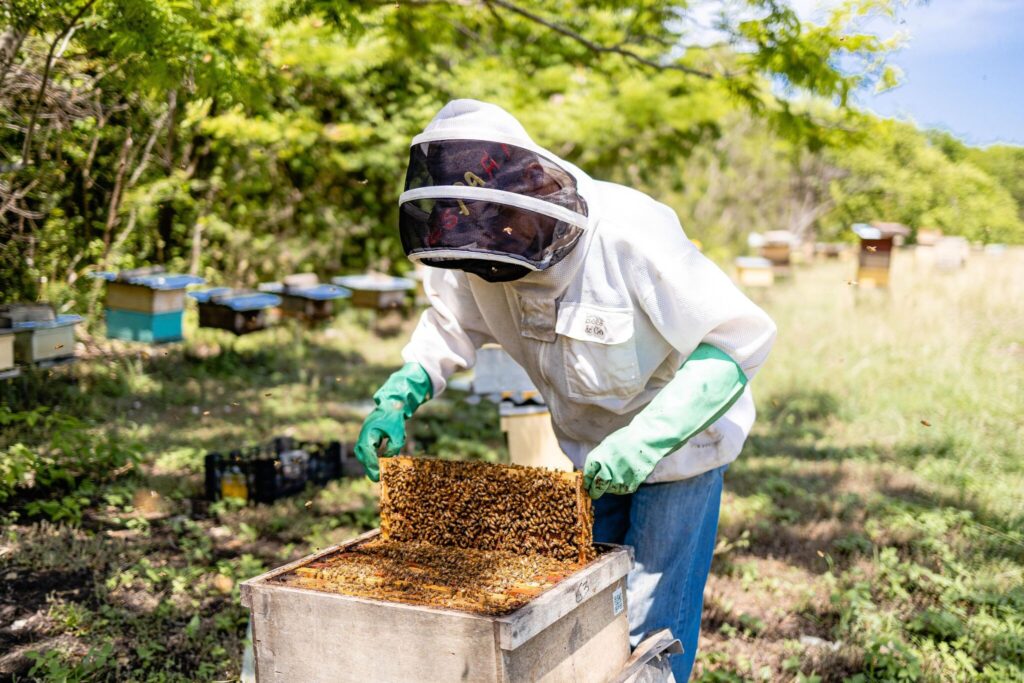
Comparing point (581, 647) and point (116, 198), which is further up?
point (116, 198)

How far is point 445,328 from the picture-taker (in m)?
2.84

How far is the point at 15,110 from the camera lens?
5.41 meters

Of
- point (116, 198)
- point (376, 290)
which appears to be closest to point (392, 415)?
point (376, 290)

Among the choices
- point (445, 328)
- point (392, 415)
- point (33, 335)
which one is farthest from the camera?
point (33, 335)

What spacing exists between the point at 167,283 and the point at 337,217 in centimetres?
556

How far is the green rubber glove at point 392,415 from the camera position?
2.58 m

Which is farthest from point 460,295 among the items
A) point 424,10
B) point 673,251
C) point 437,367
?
point 424,10

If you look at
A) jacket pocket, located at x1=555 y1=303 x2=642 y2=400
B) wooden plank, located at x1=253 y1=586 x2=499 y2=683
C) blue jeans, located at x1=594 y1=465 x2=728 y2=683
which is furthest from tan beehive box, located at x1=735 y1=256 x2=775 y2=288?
wooden plank, located at x1=253 y1=586 x2=499 y2=683

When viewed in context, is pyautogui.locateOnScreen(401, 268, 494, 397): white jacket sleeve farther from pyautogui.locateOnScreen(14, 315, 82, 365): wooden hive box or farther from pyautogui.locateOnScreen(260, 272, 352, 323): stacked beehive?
pyautogui.locateOnScreen(260, 272, 352, 323): stacked beehive

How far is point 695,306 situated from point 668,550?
0.73 metres

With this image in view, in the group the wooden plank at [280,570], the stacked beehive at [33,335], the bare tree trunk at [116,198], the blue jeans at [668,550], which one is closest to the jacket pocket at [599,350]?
the blue jeans at [668,550]

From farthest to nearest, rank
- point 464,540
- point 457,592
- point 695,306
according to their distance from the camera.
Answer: point 464,540 < point 695,306 < point 457,592

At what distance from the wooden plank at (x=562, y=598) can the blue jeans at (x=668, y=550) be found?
0.81ft

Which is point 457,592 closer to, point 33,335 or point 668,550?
point 668,550
